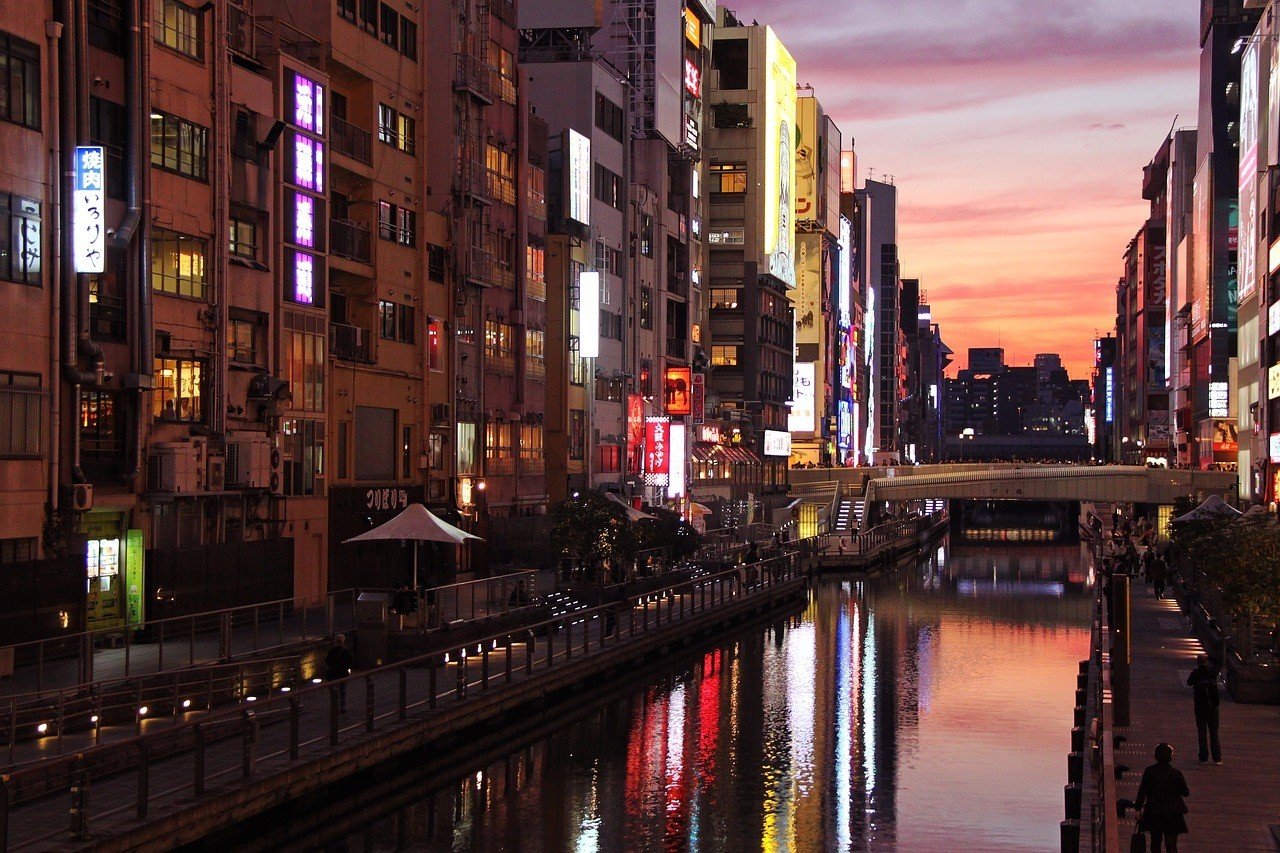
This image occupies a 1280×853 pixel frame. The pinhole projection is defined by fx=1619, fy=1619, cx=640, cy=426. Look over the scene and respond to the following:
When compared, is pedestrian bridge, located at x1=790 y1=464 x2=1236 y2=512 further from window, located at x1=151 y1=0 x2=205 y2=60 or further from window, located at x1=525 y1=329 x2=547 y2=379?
window, located at x1=151 y1=0 x2=205 y2=60

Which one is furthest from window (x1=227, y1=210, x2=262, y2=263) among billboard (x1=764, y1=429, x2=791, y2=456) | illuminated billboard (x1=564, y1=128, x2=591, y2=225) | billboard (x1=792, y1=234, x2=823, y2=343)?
billboard (x1=792, y1=234, x2=823, y2=343)

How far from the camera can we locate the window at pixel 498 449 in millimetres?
62219

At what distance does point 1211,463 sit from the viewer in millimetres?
140625

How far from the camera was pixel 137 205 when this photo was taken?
1441 inches

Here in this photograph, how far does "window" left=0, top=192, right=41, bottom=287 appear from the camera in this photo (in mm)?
32219

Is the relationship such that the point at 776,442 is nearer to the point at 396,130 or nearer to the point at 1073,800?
the point at 396,130

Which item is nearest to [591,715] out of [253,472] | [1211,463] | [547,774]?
[547,774]

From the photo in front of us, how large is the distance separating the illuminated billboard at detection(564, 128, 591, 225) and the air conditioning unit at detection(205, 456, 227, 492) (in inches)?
1339

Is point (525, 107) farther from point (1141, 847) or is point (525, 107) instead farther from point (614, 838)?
point (1141, 847)

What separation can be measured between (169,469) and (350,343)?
13483mm

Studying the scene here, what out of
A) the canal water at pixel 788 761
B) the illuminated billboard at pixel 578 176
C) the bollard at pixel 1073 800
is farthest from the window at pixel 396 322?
the bollard at pixel 1073 800

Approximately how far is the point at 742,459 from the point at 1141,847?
316 ft

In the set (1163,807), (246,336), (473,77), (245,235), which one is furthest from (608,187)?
(1163,807)

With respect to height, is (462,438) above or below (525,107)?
below
